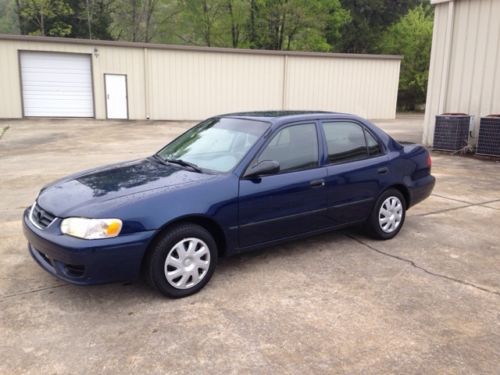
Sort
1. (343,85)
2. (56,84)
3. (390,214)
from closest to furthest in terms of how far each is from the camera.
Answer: (390,214)
(56,84)
(343,85)

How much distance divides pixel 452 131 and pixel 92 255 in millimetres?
10760

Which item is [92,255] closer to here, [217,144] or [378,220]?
[217,144]

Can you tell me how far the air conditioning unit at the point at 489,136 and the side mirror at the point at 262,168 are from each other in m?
8.82

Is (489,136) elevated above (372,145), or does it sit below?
below

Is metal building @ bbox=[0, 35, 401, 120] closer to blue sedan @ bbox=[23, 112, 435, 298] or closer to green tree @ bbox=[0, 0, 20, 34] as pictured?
blue sedan @ bbox=[23, 112, 435, 298]

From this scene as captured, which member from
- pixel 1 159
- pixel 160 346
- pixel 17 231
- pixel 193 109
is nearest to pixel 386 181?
pixel 160 346

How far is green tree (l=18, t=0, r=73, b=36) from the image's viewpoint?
1308 inches

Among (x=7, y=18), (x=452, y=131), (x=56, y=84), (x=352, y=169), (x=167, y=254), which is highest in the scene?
(x=7, y=18)

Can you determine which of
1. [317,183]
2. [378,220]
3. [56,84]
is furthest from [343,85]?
[317,183]

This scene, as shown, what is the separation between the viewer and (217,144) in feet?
15.5

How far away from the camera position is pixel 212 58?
23.4 meters

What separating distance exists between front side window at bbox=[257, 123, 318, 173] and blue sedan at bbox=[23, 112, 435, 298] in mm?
11

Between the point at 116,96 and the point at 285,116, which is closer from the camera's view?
the point at 285,116

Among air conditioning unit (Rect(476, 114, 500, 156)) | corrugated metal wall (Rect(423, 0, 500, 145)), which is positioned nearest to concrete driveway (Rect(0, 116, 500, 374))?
air conditioning unit (Rect(476, 114, 500, 156))
